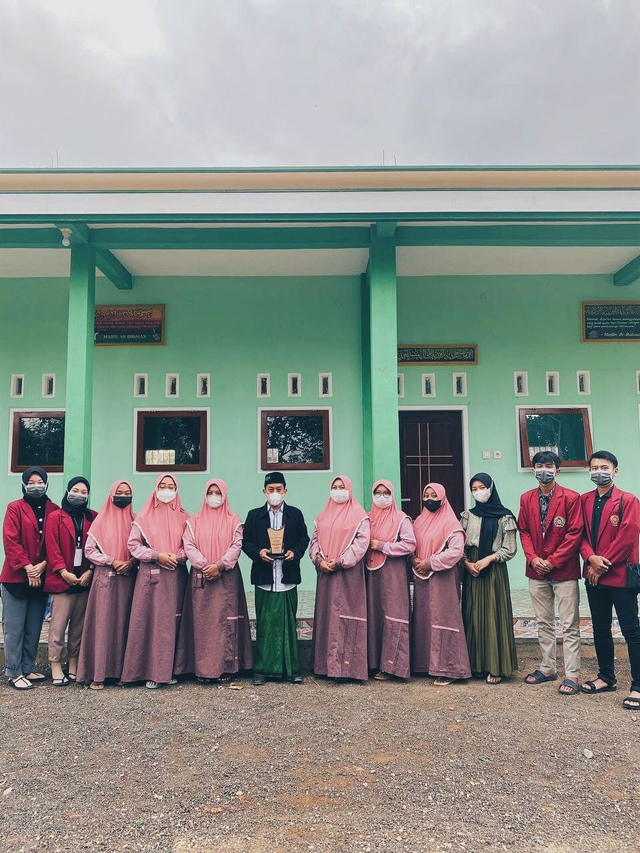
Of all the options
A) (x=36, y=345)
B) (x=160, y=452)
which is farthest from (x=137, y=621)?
(x=36, y=345)

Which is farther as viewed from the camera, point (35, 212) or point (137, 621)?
point (35, 212)

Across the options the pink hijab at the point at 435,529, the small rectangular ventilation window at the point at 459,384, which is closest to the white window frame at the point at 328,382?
the small rectangular ventilation window at the point at 459,384

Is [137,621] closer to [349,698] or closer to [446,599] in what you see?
[349,698]

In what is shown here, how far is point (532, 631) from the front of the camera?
4992 mm

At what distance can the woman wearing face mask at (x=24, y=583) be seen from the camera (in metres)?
4.27

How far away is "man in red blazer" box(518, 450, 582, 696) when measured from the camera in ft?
13.6

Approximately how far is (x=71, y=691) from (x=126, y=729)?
88cm

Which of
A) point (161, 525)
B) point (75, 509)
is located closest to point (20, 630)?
point (75, 509)

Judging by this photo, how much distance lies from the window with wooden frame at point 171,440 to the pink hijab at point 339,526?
2.66 m

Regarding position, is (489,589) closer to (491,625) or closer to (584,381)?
(491,625)

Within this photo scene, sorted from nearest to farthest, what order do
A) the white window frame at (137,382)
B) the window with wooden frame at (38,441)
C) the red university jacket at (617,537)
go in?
the red university jacket at (617,537), the window with wooden frame at (38,441), the white window frame at (137,382)

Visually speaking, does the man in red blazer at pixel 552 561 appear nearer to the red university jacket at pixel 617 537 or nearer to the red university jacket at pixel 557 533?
the red university jacket at pixel 557 533

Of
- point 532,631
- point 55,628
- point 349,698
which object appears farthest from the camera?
point 532,631

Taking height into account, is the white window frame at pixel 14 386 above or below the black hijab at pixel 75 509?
above
